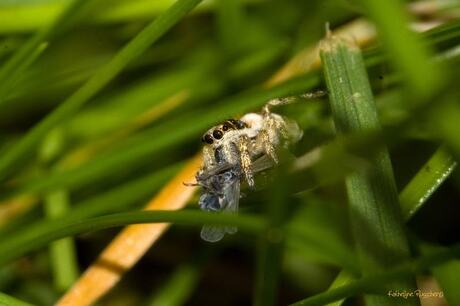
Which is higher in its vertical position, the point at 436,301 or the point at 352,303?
the point at 352,303

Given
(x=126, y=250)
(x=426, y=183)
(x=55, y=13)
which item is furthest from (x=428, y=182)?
(x=55, y=13)

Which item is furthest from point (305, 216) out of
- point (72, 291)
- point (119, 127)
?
point (119, 127)

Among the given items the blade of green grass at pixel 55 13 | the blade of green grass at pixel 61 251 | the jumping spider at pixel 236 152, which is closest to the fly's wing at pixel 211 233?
the jumping spider at pixel 236 152

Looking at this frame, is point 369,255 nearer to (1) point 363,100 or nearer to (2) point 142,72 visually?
(1) point 363,100

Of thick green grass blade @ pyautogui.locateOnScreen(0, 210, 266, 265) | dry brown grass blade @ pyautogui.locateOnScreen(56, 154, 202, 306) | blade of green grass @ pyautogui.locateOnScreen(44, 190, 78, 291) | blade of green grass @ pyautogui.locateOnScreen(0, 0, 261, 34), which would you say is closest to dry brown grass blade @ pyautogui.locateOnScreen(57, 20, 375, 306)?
dry brown grass blade @ pyautogui.locateOnScreen(56, 154, 202, 306)

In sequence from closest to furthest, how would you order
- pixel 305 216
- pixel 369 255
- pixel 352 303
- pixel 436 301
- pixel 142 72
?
pixel 369 255 < pixel 352 303 < pixel 305 216 < pixel 436 301 < pixel 142 72

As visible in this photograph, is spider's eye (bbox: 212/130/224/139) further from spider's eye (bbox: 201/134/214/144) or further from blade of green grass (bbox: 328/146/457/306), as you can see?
blade of green grass (bbox: 328/146/457/306)
